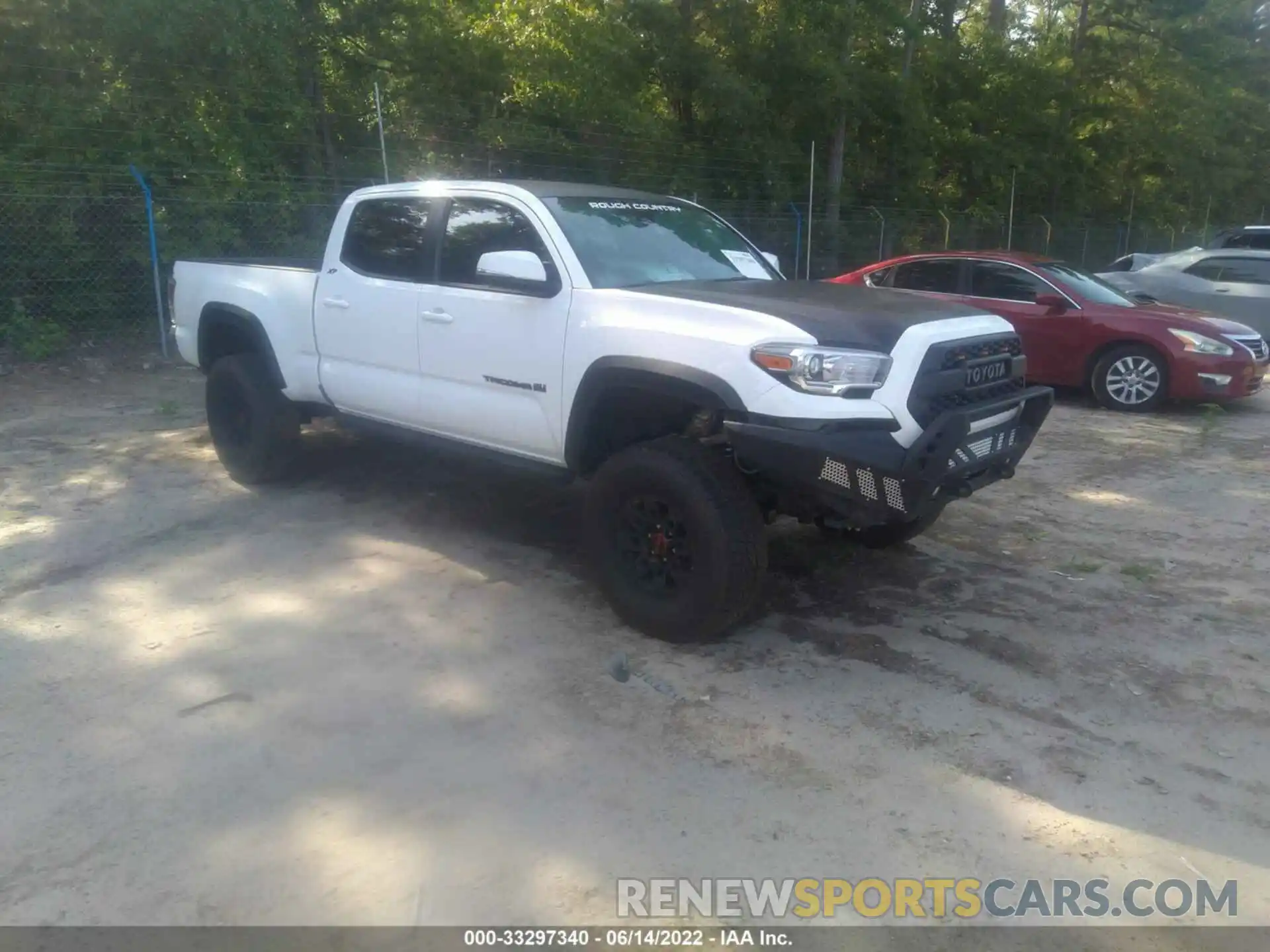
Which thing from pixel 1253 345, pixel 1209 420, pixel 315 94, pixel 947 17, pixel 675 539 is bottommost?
pixel 1209 420

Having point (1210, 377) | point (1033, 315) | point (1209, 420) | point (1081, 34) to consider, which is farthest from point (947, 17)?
point (1209, 420)

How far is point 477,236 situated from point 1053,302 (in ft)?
22.6

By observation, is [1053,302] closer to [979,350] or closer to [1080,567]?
[1080,567]

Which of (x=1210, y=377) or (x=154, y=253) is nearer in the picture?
(x=1210, y=377)

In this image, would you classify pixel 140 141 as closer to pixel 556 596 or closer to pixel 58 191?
pixel 58 191

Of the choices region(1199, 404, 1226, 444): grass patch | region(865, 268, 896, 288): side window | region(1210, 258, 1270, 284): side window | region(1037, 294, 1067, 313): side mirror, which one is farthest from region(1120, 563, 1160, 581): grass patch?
region(1210, 258, 1270, 284): side window

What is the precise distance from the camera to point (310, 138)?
13.0m

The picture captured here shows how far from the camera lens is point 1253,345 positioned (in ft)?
34.4

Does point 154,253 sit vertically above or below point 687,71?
below

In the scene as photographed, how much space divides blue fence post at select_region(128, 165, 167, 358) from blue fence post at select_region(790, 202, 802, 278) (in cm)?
923

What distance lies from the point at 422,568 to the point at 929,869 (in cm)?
324

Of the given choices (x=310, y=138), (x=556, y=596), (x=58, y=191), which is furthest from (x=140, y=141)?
(x=556, y=596)

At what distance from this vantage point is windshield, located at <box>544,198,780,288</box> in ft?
17.3

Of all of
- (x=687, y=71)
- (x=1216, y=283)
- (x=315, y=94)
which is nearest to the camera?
(x=315, y=94)
